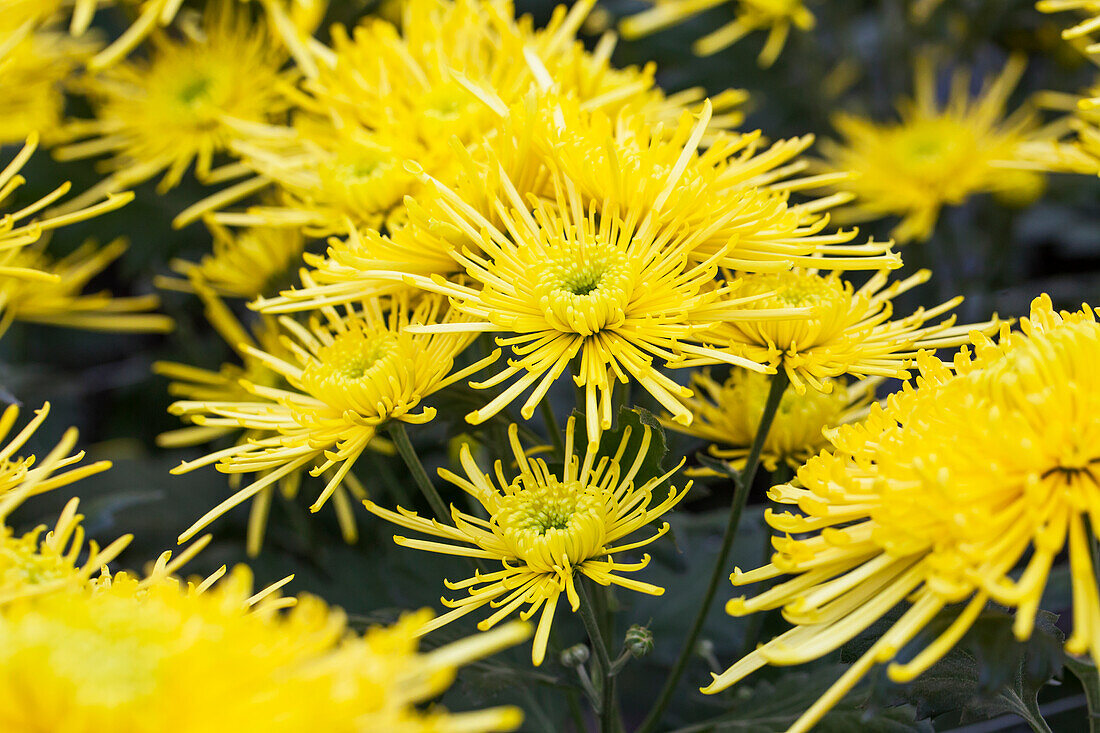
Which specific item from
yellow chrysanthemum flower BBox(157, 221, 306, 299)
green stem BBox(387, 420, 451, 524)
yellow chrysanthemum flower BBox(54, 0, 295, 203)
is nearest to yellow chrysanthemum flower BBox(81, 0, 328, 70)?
yellow chrysanthemum flower BBox(54, 0, 295, 203)

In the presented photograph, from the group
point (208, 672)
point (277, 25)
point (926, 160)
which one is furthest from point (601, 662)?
point (926, 160)

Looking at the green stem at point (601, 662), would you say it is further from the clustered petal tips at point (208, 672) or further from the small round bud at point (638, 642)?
the clustered petal tips at point (208, 672)

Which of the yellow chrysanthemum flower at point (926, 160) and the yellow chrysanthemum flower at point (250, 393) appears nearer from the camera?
the yellow chrysanthemum flower at point (250, 393)

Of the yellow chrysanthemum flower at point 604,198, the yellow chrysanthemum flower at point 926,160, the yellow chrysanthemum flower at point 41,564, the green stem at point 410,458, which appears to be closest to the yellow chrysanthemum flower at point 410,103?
the yellow chrysanthemum flower at point 604,198

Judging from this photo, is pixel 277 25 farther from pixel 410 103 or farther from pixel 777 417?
pixel 777 417

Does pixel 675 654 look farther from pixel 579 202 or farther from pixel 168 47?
pixel 168 47

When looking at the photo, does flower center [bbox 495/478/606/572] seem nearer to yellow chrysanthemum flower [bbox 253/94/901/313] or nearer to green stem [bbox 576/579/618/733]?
green stem [bbox 576/579/618/733]
